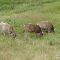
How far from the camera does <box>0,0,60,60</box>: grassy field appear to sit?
399 inches

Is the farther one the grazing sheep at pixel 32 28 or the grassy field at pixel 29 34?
the grazing sheep at pixel 32 28

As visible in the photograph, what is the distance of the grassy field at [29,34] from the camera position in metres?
10.1

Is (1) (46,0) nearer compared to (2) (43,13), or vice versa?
(2) (43,13)

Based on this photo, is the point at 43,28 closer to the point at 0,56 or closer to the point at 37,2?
the point at 0,56

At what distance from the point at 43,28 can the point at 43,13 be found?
12.6 m

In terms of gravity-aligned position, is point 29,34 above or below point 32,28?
below

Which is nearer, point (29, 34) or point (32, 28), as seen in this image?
point (29, 34)

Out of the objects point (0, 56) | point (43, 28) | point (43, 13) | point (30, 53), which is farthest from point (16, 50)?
point (43, 13)

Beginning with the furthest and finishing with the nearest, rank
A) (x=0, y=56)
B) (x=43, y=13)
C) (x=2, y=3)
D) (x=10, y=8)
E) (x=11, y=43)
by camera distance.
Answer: (x=2, y=3)
(x=10, y=8)
(x=43, y=13)
(x=11, y=43)
(x=0, y=56)

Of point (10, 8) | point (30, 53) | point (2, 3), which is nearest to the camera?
point (30, 53)

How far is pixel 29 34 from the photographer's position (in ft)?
66.3

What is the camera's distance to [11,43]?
36.7 feet

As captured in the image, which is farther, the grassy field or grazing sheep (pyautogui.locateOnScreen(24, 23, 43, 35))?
grazing sheep (pyautogui.locateOnScreen(24, 23, 43, 35))

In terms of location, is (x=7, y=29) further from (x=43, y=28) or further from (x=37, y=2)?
(x=37, y=2)
